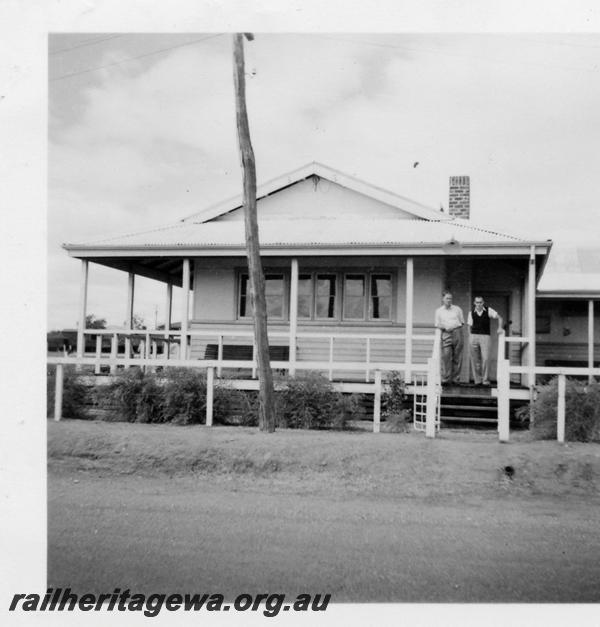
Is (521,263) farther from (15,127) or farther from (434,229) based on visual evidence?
(15,127)

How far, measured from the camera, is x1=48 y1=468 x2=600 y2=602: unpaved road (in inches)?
191

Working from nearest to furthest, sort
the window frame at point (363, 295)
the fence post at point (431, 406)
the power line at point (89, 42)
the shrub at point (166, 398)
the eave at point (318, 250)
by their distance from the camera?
the power line at point (89, 42), the fence post at point (431, 406), the shrub at point (166, 398), the eave at point (318, 250), the window frame at point (363, 295)

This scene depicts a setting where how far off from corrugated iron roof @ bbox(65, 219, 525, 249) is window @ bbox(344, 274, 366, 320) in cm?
109

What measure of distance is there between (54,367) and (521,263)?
9.63 metres

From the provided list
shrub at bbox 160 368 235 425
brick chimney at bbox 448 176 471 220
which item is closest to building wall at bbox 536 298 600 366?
brick chimney at bbox 448 176 471 220

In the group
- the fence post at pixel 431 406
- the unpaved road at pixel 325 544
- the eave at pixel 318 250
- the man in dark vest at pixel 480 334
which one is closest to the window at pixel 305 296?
the eave at pixel 318 250

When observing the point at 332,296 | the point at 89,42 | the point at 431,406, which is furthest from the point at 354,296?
the point at 89,42

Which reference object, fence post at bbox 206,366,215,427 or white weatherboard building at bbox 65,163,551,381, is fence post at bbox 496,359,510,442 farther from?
white weatherboard building at bbox 65,163,551,381

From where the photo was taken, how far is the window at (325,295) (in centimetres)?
1526

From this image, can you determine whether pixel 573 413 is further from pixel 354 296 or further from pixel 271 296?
pixel 271 296

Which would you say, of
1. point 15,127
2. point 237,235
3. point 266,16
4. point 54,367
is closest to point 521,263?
point 237,235

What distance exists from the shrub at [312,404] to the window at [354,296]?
16.5ft

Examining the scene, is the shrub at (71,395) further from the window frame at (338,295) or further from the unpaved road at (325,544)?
the window frame at (338,295)

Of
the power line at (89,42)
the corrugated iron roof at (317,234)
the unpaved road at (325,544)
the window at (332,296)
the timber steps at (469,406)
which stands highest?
the power line at (89,42)
